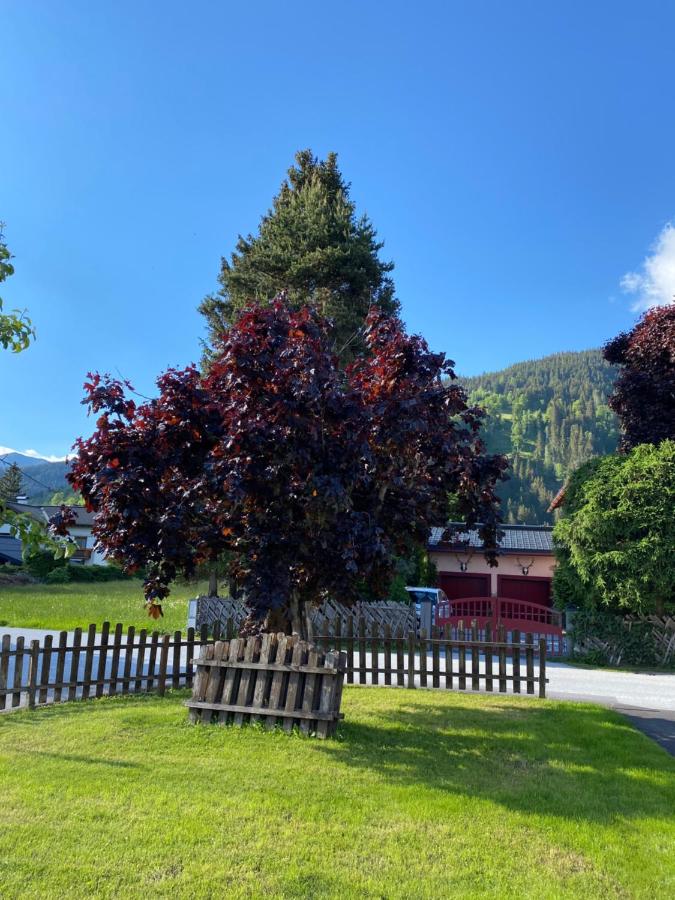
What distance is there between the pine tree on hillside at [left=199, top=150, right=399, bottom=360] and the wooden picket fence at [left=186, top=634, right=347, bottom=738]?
15.2 m

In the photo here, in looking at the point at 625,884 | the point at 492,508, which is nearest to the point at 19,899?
the point at 625,884

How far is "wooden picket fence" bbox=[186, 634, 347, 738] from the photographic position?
24.8ft

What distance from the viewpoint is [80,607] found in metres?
25.5

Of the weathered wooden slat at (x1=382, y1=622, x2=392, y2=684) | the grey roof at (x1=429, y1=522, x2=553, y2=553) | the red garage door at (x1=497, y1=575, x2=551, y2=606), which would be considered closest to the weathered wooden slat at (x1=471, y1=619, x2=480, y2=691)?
the weathered wooden slat at (x1=382, y1=622, x2=392, y2=684)

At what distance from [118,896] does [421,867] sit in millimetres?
1910

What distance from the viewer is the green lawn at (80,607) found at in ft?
68.4

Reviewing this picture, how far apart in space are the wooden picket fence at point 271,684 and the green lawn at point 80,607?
365 inches

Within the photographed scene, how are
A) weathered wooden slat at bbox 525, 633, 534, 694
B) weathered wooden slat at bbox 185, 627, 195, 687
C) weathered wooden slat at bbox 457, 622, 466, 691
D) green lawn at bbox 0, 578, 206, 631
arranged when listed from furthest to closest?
1. green lawn at bbox 0, 578, 206, 631
2. weathered wooden slat at bbox 457, 622, 466, 691
3. weathered wooden slat at bbox 525, 633, 534, 694
4. weathered wooden slat at bbox 185, 627, 195, 687

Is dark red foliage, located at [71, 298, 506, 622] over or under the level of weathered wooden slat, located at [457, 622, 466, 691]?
over

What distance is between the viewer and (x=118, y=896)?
11.8 ft

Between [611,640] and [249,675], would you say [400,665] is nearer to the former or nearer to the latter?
[249,675]

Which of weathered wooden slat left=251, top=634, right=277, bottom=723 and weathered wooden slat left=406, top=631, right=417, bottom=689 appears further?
weathered wooden slat left=406, top=631, right=417, bottom=689

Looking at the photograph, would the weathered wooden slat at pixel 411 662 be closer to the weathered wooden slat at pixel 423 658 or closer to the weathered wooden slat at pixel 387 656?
the weathered wooden slat at pixel 423 658

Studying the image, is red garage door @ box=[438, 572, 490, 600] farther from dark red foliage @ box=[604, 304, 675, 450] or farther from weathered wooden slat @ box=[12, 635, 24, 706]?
weathered wooden slat @ box=[12, 635, 24, 706]
